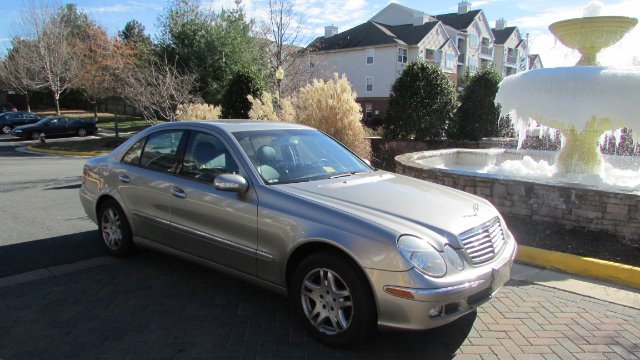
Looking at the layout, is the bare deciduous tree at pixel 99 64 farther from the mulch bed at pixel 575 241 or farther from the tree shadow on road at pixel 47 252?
the mulch bed at pixel 575 241

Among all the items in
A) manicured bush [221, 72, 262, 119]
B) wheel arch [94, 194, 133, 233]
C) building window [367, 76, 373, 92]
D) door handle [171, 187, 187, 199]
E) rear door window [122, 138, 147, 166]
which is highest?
building window [367, 76, 373, 92]

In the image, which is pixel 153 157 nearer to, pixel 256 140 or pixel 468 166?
pixel 256 140

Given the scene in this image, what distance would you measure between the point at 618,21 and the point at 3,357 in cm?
1010

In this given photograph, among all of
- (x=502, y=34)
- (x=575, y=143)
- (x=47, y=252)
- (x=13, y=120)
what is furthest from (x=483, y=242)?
(x=502, y=34)

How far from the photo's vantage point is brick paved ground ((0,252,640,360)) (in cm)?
341

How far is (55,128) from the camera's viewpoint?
29609 mm

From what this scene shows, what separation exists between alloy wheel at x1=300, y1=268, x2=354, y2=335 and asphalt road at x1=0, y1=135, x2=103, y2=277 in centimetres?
327

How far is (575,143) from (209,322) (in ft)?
26.0

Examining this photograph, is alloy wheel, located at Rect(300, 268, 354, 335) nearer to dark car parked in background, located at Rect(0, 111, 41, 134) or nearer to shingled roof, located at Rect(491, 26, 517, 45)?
dark car parked in background, located at Rect(0, 111, 41, 134)

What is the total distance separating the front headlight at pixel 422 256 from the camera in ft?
10.1

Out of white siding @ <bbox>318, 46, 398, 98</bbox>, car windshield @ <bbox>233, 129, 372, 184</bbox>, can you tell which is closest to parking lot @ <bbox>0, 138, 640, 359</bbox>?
car windshield @ <bbox>233, 129, 372, 184</bbox>

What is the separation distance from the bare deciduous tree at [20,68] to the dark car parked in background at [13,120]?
14.4ft

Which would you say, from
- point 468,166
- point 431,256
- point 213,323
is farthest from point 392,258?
point 468,166

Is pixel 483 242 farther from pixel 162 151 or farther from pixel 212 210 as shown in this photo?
pixel 162 151
